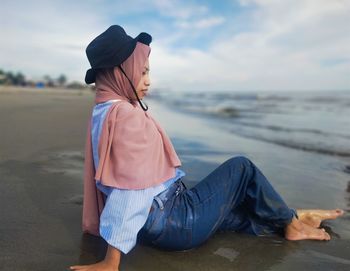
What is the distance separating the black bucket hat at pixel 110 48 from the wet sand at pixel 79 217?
114 centimetres

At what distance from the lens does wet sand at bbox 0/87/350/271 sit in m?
2.32

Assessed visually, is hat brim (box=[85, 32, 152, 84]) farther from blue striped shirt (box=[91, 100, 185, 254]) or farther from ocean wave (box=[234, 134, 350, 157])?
ocean wave (box=[234, 134, 350, 157])

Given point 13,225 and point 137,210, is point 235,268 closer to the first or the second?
point 137,210

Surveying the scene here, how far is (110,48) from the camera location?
2.16 meters

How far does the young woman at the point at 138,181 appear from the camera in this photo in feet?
6.92

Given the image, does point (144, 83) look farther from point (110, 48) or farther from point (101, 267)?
point (101, 267)

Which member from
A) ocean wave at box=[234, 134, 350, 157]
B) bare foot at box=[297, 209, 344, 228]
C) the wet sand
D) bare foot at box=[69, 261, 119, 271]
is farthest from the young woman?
ocean wave at box=[234, 134, 350, 157]

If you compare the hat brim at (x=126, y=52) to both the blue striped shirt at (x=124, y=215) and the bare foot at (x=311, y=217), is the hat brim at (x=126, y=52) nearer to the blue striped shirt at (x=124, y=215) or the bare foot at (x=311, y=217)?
the blue striped shirt at (x=124, y=215)

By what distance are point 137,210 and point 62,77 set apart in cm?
9174

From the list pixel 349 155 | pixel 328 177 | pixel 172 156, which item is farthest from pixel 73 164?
pixel 349 155

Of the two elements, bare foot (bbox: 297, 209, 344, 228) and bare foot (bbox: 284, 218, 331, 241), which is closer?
bare foot (bbox: 284, 218, 331, 241)

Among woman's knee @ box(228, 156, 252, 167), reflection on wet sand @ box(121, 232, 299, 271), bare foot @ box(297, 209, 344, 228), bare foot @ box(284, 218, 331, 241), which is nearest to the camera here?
reflection on wet sand @ box(121, 232, 299, 271)

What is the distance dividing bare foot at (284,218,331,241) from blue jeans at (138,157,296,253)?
0.06m

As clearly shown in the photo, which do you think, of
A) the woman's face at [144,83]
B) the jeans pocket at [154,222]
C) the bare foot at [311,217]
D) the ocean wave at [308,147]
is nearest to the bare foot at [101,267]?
the jeans pocket at [154,222]
